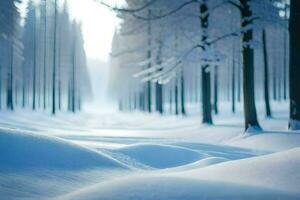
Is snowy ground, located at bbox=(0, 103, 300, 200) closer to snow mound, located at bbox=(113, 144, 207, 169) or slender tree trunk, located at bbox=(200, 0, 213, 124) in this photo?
snow mound, located at bbox=(113, 144, 207, 169)

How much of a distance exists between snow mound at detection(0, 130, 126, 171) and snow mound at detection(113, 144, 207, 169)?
1.26 meters

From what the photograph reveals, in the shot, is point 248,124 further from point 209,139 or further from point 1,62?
point 1,62

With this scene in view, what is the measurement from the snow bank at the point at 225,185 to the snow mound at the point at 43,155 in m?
1.66

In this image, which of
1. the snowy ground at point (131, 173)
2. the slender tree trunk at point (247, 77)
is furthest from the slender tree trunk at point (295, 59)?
the snowy ground at point (131, 173)

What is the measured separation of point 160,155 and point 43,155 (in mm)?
2849

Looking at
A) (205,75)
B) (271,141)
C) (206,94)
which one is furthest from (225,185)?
(205,75)

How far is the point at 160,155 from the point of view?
7.99 meters

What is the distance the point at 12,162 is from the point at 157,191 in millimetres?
2493

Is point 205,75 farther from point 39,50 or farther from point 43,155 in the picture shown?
point 39,50

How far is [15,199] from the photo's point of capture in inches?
167

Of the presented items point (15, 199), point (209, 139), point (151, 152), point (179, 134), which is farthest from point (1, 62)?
point (15, 199)

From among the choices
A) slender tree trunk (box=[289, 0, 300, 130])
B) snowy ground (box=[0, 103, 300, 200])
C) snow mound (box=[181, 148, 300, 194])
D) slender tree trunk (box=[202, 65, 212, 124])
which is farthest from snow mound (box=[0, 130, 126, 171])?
slender tree trunk (box=[202, 65, 212, 124])

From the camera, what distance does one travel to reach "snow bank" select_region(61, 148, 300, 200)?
3.55m

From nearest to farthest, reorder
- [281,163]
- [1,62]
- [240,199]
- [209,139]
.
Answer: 1. [240,199]
2. [281,163]
3. [209,139]
4. [1,62]
